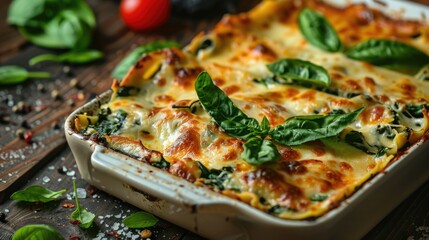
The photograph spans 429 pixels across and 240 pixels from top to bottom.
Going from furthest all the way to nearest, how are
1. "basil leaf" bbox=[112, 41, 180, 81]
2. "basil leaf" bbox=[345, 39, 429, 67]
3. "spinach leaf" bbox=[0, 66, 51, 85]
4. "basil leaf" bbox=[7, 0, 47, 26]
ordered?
1. "basil leaf" bbox=[7, 0, 47, 26]
2. "spinach leaf" bbox=[0, 66, 51, 85]
3. "basil leaf" bbox=[112, 41, 180, 81]
4. "basil leaf" bbox=[345, 39, 429, 67]

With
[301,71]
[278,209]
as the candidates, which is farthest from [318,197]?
[301,71]

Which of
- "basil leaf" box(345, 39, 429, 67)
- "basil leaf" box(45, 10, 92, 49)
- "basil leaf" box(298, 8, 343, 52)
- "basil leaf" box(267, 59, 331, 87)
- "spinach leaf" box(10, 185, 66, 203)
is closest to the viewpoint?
"spinach leaf" box(10, 185, 66, 203)

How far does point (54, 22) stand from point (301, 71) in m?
1.91

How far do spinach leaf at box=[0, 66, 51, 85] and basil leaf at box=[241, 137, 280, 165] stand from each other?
1790 millimetres

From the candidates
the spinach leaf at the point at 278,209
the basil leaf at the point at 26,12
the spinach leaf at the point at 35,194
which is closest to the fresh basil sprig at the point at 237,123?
the spinach leaf at the point at 278,209

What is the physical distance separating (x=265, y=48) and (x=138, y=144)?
1.07 metres

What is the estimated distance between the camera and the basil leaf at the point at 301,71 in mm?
3071

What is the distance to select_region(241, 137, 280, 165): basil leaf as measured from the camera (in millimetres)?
2518

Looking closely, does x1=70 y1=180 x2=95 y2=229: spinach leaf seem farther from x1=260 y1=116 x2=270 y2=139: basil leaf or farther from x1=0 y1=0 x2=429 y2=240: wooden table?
x1=260 y1=116 x2=270 y2=139: basil leaf

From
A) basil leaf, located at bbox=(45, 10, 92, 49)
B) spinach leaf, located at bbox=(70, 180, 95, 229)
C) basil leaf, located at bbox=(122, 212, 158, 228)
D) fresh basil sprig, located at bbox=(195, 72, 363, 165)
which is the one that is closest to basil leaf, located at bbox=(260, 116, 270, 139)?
fresh basil sprig, located at bbox=(195, 72, 363, 165)

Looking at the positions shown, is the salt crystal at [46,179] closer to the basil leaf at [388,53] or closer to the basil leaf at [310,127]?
the basil leaf at [310,127]

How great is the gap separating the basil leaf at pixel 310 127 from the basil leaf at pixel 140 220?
0.62m

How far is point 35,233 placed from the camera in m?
2.52

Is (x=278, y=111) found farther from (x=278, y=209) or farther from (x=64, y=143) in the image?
(x=64, y=143)
